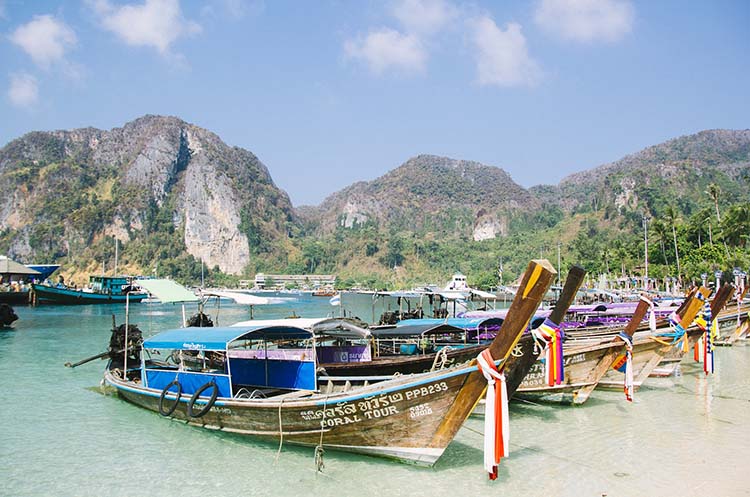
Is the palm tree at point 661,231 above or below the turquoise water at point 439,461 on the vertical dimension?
above

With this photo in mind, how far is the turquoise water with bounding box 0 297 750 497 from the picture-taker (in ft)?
29.6

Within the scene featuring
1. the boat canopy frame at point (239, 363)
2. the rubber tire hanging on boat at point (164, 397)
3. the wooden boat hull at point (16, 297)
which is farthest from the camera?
the wooden boat hull at point (16, 297)

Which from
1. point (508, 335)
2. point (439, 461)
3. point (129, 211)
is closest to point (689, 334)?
point (439, 461)

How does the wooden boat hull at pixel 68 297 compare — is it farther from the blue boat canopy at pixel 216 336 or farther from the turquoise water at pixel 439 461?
the blue boat canopy at pixel 216 336

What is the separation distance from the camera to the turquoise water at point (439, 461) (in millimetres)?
9031

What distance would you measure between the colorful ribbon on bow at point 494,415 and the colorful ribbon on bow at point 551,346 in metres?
1.71

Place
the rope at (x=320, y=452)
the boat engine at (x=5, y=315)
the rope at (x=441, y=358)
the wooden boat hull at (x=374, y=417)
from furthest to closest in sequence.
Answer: the boat engine at (x=5, y=315), the rope at (x=441, y=358), the rope at (x=320, y=452), the wooden boat hull at (x=374, y=417)

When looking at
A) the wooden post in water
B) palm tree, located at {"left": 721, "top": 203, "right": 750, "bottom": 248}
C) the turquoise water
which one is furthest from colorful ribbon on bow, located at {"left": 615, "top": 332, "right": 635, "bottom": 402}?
palm tree, located at {"left": 721, "top": 203, "right": 750, "bottom": 248}

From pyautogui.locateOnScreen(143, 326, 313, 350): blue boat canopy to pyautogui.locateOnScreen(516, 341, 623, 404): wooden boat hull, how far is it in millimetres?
5423

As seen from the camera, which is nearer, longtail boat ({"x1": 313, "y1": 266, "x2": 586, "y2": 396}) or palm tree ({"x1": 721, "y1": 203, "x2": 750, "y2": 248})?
longtail boat ({"x1": 313, "y1": 266, "x2": 586, "y2": 396})

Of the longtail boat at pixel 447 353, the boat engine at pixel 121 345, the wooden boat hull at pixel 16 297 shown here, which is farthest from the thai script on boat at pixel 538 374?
the wooden boat hull at pixel 16 297

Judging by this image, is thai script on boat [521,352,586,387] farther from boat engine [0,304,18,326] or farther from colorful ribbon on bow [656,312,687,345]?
boat engine [0,304,18,326]

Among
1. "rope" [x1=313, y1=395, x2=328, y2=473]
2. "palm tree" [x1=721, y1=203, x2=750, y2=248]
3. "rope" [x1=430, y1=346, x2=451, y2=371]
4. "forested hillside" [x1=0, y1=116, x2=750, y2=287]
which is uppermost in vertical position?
"forested hillside" [x1=0, y1=116, x2=750, y2=287]

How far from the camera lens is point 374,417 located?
9164 millimetres
